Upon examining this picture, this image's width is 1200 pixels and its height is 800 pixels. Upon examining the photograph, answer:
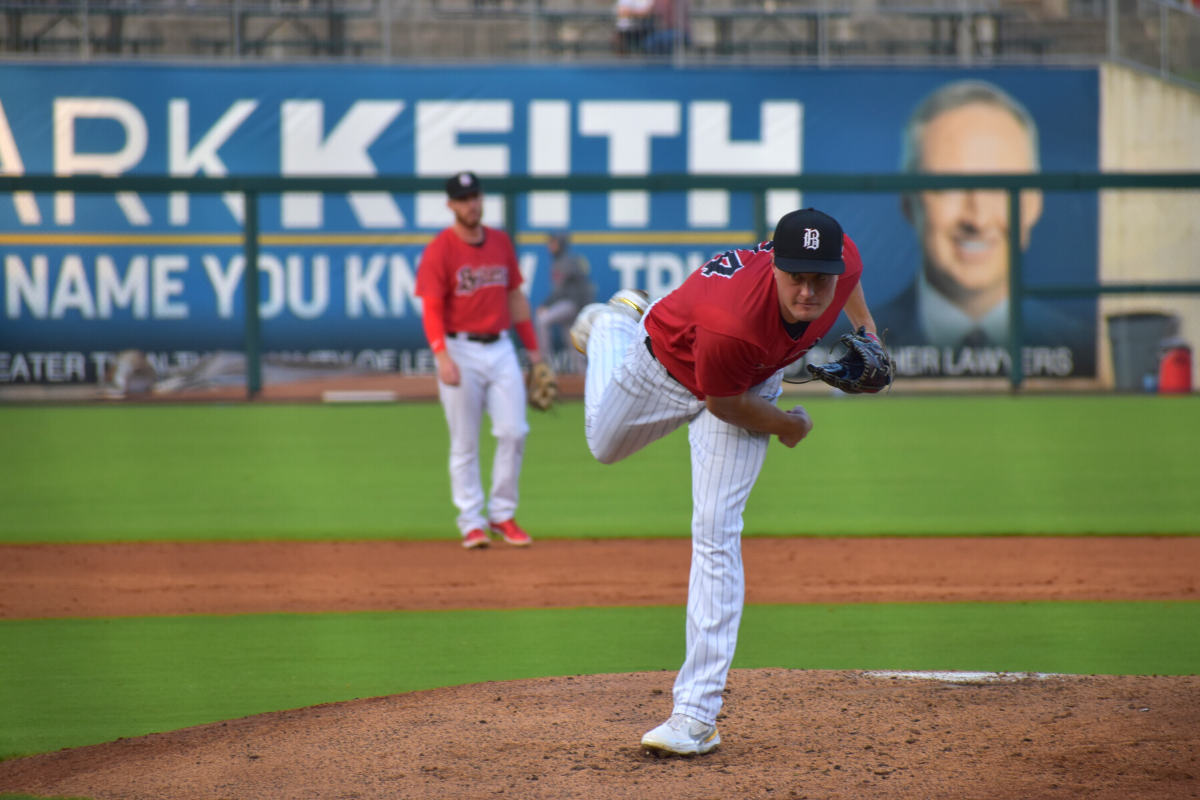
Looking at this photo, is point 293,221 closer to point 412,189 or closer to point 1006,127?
point 412,189

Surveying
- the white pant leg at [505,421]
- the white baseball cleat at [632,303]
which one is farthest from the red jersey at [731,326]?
the white pant leg at [505,421]

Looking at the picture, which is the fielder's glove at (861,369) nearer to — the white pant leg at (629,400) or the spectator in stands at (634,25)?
the white pant leg at (629,400)

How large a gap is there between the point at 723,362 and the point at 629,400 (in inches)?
27.8

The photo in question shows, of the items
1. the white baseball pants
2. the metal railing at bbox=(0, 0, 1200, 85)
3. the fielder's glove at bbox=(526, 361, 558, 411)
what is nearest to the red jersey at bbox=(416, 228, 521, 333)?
the white baseball pants

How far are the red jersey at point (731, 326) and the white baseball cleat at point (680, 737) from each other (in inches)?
36.5

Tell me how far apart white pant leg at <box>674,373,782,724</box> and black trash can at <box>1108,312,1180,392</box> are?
12.3 metres

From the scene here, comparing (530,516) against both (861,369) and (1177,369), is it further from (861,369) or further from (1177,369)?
(1177,369)

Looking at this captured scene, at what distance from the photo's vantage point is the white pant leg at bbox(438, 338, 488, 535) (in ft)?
23.1

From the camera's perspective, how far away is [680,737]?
356 centimetres

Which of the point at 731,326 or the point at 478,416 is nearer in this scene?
the point at 731,326

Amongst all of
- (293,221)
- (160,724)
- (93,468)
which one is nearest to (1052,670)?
(160,724)

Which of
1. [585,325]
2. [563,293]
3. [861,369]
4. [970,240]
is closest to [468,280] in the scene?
[585,325]

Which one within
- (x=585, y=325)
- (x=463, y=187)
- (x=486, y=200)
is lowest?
(x=585, y=325)

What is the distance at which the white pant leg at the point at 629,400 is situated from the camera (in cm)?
397
